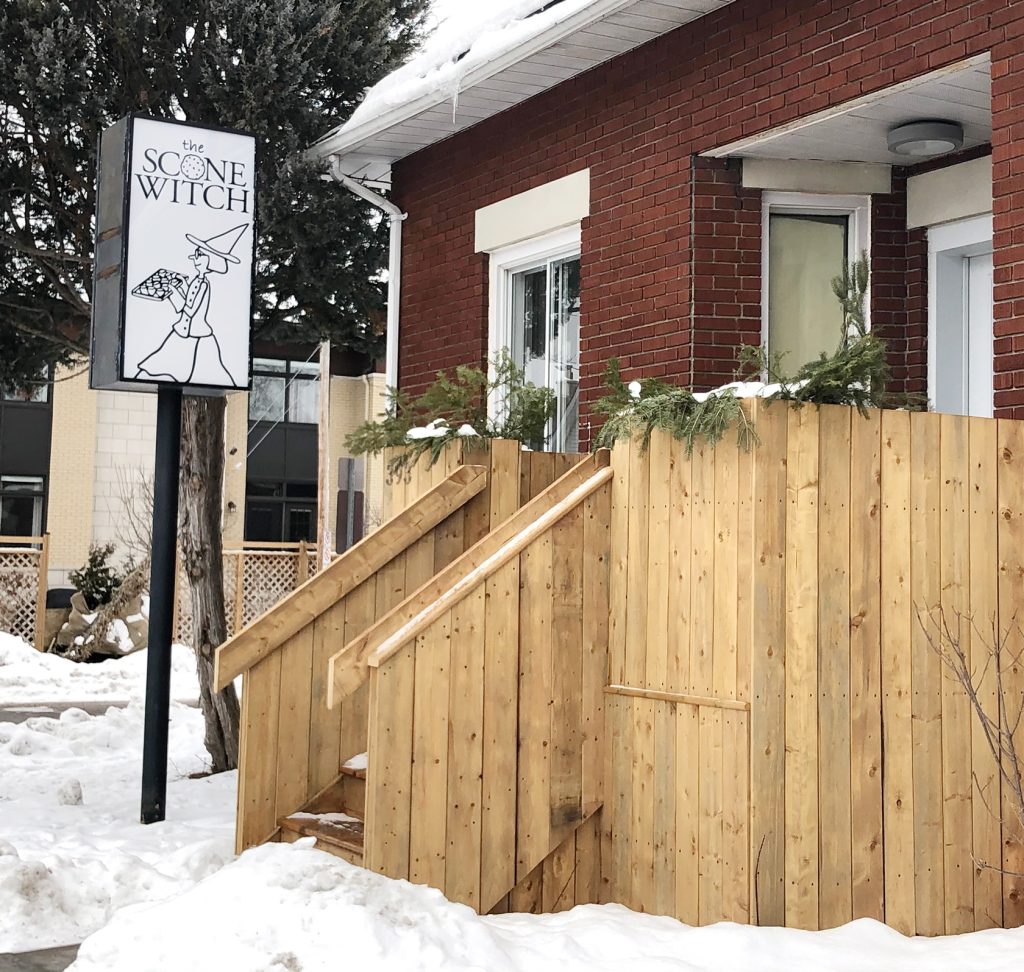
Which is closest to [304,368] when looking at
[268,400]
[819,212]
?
[268,400]

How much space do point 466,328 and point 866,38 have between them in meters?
3.83

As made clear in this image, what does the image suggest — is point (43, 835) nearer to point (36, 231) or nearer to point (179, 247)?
point (179, 247)

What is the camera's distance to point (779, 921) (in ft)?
16.7

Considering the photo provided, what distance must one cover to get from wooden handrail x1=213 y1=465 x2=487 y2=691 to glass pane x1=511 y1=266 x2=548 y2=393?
250cm

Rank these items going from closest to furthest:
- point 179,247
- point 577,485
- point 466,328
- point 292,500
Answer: point 577,485
point 179,247
point 466,328
point 292,500

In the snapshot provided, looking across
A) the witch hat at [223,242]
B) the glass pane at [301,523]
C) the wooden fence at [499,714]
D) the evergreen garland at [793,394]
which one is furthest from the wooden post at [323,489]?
the evergreen garland at [793,394]

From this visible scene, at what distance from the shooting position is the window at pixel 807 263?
25.8 ft

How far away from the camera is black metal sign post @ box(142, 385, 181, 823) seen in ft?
23.4

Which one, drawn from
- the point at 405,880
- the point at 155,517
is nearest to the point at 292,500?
the point at 155,517

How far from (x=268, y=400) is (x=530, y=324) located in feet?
69.8

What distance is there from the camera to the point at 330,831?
19.8 feet

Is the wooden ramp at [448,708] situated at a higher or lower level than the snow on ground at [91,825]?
higher

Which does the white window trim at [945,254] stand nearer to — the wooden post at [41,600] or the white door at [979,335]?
the white door at [979,335]

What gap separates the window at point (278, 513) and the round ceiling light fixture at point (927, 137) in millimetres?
22989
